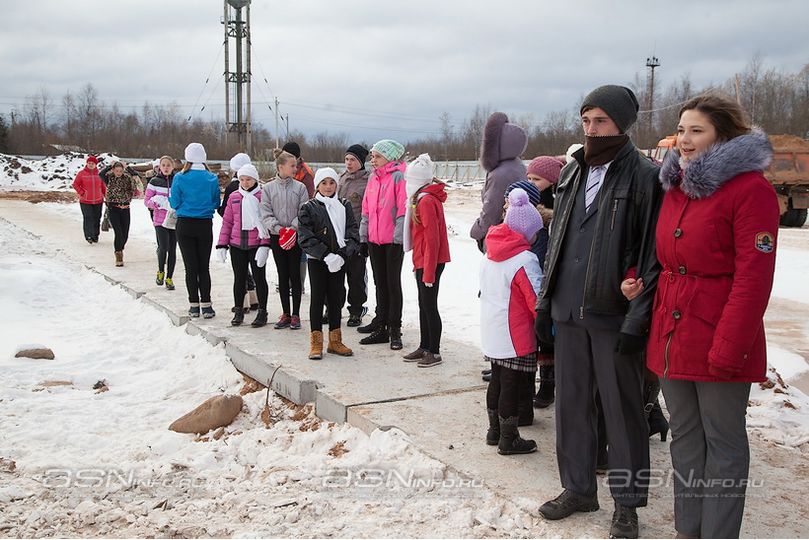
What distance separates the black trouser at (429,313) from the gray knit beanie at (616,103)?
2.78 m

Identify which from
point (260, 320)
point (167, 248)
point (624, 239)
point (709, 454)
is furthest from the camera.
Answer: point (167, 248)

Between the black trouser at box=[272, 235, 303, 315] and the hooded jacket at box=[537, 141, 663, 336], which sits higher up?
the hooded jacket at box=[537, 141, 663, 336]

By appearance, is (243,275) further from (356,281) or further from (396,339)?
(396,339)

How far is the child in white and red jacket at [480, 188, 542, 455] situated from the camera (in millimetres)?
4332

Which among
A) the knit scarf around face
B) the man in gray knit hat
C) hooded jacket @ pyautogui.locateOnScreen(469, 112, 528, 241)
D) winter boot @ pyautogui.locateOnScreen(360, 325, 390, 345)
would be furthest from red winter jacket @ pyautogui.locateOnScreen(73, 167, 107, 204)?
the knit scarf around face

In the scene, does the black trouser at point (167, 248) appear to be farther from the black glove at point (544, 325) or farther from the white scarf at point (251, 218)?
the black glove at point (544, 325)

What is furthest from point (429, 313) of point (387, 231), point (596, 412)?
point (596, 412)

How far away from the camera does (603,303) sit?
340 cm

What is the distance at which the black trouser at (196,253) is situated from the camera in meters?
8.30

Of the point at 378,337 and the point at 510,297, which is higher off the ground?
the point at 510,297

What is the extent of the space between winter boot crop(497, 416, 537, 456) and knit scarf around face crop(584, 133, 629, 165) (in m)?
1.67

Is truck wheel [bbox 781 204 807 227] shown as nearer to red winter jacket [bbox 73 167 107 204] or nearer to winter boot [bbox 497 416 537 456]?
red winter jacket [bbox 73 167 107 204]

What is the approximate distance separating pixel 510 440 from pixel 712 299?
177 cm

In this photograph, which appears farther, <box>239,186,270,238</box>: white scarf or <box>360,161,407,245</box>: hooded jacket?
<box>239,186,270,238</box>: white scarf
